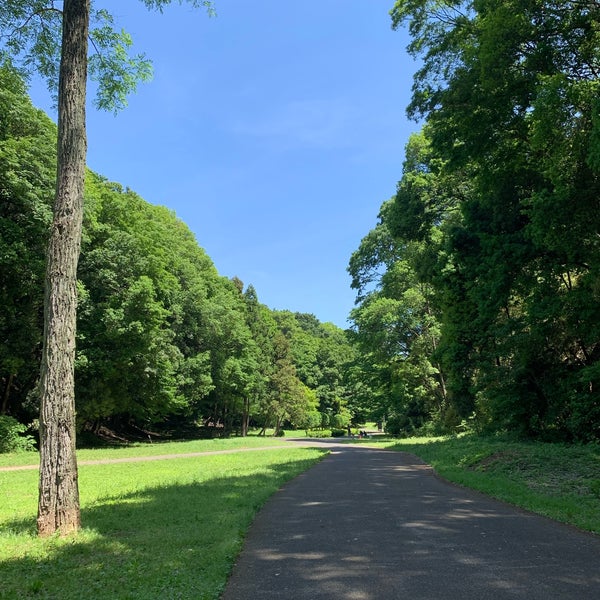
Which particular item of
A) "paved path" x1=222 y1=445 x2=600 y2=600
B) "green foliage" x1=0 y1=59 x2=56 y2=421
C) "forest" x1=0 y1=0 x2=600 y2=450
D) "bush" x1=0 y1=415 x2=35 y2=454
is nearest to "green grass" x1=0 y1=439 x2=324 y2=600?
"paved path" x1=222 y1=445 x2=600 y2=600

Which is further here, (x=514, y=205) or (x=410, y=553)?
(x=514, y=205)

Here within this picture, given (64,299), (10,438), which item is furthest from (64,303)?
(10,438)

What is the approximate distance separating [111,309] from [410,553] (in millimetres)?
24123

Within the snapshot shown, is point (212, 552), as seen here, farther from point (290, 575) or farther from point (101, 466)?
point (101, 466)

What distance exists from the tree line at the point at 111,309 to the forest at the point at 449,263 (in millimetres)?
126

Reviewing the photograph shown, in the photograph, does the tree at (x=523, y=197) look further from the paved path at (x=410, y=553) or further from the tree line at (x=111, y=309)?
the tree line at (x=111, y=309)

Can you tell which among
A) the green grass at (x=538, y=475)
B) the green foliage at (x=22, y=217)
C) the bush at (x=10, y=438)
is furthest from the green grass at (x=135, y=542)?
the green foliage at (x=22, y=217)

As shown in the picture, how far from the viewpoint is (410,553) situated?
576 centimetres

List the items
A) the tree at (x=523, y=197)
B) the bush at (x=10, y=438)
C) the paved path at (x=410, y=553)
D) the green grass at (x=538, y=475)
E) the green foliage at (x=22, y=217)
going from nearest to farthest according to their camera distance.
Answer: the paved path at (x=410, y=553) < the green grass at (x=538, y=475) < the tree at (x=523, y=197) < the bush at (x=10, y=438) < the green foliage at (x=22, y=217)

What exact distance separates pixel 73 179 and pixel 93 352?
21.1 m

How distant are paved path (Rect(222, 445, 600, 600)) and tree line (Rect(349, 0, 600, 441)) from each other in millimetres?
7483

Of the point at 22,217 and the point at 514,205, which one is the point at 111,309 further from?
the point at 514,205

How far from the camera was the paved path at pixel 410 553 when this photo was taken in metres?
4.59

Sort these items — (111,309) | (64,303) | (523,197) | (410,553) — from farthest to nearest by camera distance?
(111,309), (523,197), (64,303), (410,553)
